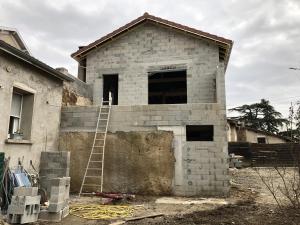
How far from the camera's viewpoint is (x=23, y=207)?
587 centimetres

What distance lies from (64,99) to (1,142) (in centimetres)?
429

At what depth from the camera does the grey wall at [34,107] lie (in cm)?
779

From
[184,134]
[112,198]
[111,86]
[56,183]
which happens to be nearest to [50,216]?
[56,183]

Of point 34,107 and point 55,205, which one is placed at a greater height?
point 34,107

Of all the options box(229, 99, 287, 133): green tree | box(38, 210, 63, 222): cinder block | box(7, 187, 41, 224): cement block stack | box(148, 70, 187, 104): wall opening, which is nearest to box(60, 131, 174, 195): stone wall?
box(38, 210, 63, 222): cinder block

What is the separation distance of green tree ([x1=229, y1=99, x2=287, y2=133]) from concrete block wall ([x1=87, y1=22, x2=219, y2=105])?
31.0m

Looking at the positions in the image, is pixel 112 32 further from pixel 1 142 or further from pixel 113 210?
pixel 113 210

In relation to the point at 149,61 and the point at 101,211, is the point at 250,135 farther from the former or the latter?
the point at 101,211

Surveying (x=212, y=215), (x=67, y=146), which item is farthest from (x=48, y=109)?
(x=212, y=215)

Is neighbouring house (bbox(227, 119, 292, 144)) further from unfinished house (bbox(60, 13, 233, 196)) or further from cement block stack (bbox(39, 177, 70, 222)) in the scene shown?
cement block stack (bbox(39, 177, 70, 222))

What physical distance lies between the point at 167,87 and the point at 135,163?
308 inches

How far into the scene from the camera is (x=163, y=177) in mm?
A: 9633

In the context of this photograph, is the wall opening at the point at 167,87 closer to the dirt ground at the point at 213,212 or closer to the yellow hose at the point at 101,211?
the dirt ground at the point at 213,212

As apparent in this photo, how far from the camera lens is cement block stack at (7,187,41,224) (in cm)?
586
